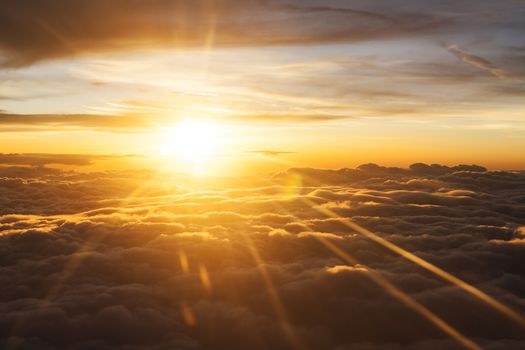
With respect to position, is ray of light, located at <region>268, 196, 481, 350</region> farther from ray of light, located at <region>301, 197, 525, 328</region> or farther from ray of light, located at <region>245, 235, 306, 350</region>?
ray of light, located at <region>245, 235, 306, 350</region>

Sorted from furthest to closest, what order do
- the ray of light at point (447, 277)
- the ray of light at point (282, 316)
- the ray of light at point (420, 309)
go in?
the ray of light at point (447, 277), the ray of light at point (282, 316), the ray of light at point (420, 309)

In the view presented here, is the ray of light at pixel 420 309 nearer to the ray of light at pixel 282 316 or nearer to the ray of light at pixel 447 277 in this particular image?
the ray of light at pixel 447 277

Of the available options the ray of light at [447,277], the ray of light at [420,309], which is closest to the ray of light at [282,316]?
the ray of light at [420,309]

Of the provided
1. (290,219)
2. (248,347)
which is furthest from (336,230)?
(248,347)

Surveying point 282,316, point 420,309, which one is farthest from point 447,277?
point 282,316

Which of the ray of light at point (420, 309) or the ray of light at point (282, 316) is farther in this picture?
the ray of light at point (282, 316)

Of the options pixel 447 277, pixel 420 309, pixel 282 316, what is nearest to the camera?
pixel 420 309

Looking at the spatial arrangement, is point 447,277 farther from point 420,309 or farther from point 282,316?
point 282,316

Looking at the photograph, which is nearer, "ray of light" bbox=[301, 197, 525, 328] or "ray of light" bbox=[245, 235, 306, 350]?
"ray of light" bbox=[245, 235, 306, 350]

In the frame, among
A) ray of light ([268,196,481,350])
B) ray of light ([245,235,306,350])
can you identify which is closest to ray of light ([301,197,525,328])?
ray of light ([268,196,481,350])

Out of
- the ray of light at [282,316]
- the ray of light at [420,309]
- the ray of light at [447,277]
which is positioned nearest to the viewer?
the ray of light at [420,309]

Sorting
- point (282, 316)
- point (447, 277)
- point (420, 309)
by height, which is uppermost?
point (447, 277)

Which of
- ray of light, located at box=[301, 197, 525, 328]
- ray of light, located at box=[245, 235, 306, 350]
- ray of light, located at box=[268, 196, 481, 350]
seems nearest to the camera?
ray of light, located at box=[268, 196, 481, 350]
